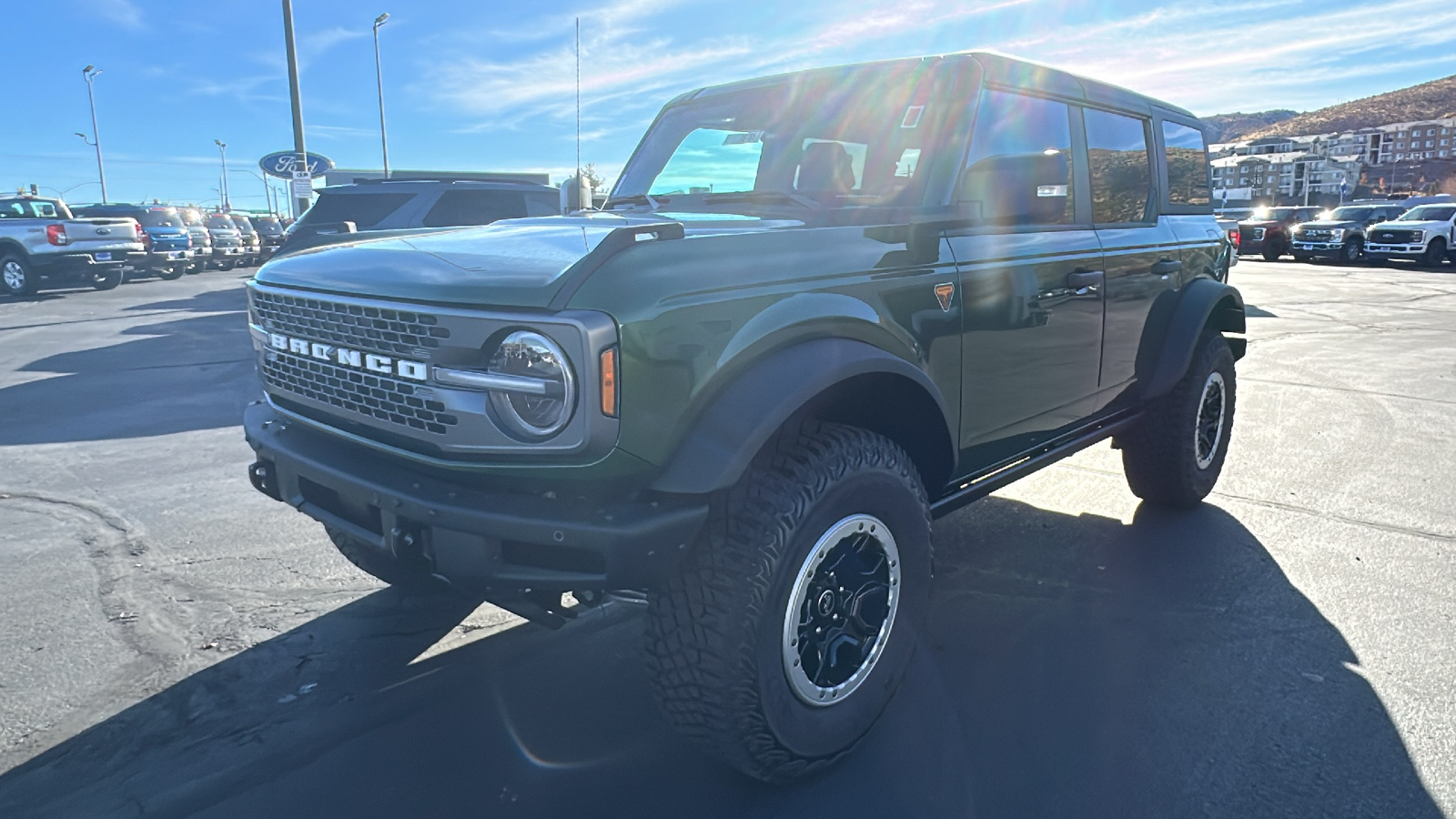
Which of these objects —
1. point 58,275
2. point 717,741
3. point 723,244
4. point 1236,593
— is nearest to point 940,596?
point 1236,593

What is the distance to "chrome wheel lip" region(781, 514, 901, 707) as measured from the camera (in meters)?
2.45

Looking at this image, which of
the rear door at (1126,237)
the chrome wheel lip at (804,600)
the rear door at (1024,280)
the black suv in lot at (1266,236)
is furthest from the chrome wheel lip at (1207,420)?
the black suv in lot at (1266,236)

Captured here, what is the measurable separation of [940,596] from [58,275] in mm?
19706

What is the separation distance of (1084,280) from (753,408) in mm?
1931

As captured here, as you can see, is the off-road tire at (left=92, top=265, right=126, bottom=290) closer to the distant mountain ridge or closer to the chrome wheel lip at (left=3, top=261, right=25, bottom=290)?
the chrome wheel lip at (left=3, top=261, right=25, bottom=290)

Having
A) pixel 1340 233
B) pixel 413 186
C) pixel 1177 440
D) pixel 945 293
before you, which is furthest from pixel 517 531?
pixel 1340 233

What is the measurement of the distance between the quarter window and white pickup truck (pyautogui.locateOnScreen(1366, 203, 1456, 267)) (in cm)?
2523

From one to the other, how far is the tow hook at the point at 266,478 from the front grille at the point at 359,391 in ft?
0.78

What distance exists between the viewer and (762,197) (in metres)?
3.43

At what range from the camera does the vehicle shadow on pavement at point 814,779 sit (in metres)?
2.54

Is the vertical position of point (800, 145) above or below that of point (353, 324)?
above

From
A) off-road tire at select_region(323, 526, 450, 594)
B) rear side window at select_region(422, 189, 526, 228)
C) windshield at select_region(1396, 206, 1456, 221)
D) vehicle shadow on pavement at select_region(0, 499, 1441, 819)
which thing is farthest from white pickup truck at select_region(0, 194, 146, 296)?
windshield at select_region(1396, 206, 1456, 221)

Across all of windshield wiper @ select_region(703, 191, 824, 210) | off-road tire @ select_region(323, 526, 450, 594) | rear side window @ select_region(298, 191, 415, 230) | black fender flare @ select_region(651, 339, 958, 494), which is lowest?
off-road tire @ select_region(323, 526, 450, 594)

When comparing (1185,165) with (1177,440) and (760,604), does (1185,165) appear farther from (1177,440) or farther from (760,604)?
(760,604)
